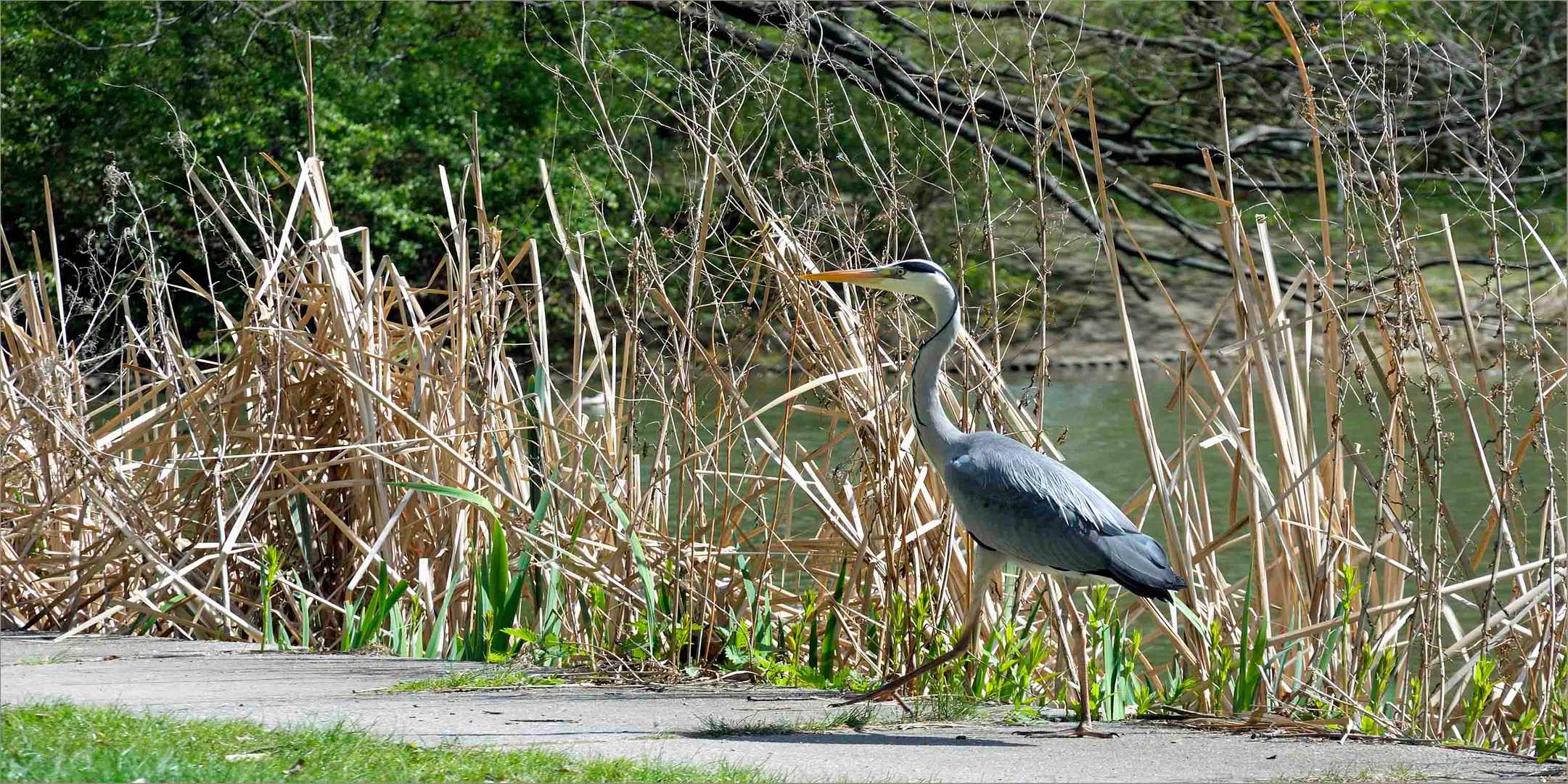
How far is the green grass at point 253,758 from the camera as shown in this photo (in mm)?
3375

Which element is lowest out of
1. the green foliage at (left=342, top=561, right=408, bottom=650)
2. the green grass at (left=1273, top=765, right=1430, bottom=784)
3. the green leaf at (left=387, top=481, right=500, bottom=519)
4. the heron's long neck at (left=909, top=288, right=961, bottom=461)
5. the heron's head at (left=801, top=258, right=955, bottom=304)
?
the green grass at (left=1273, top=765, right=1430, bottom=784)

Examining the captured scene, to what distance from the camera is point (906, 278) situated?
4605 millimetres

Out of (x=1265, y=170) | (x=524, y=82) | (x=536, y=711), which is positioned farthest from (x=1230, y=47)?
(x=536, y=711)

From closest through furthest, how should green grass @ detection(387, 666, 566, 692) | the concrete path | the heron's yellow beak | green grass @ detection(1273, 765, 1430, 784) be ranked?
green grass @ detection(1273, 765, 1430, 784)
the concrete path
the heron's yellow beak
green grass @ detection(387, 666, 566, 692)

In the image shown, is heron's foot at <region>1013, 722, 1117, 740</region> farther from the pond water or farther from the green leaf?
the pond water

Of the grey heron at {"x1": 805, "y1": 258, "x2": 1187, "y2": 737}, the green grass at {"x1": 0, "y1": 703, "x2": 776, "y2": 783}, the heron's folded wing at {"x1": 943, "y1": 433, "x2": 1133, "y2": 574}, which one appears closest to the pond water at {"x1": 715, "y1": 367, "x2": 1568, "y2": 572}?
the grey heron at {"x1": 805, "y1": 258, "x2": 1187, "y2": 737}

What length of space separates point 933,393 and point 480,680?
1.78 metres

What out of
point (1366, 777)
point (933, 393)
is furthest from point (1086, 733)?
point (933, 393)

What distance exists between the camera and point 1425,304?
4480 mm

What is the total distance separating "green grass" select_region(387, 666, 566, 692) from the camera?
4.72 m

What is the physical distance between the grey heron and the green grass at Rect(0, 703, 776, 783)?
1.11 metres

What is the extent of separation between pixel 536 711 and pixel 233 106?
1701 centimetres

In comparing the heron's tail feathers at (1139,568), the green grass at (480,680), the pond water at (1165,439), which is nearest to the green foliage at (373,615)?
the green grass at (480,680)

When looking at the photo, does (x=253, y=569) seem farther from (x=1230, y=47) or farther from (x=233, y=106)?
(x=233, y=106)
